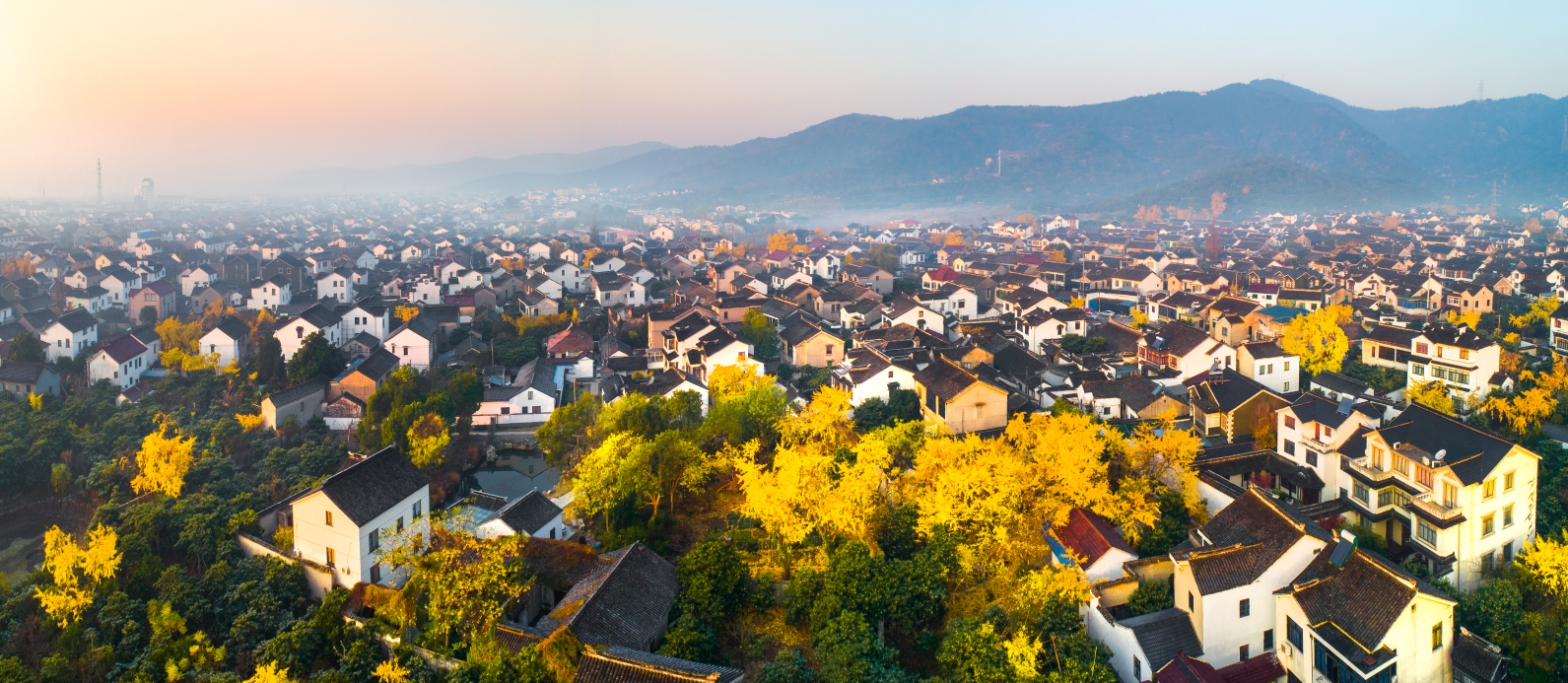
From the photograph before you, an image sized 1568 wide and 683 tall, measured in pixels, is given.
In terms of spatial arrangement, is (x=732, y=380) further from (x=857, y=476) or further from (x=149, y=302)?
(x=149, y=302)

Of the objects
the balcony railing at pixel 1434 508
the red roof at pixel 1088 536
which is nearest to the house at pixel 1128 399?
the balcony railing at pixel 1434 508

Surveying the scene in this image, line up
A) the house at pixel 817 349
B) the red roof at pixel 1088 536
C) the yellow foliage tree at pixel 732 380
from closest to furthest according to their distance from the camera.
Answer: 1. the red roof at pixel 1088 536
2. the yellow foliage tree at pixel 732 380
3. the house at pixel 817 349

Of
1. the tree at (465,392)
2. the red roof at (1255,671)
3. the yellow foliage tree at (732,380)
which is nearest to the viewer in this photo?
the red roof at (1255,671)

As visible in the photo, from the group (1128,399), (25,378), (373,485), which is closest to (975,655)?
(373,485)

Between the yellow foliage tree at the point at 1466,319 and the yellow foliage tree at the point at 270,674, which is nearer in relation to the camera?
the yellow foliage tree at the point at 270,674

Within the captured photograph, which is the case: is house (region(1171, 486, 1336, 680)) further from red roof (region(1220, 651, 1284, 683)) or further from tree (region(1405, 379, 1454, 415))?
tree (region(1405, 379, 1454, 415))

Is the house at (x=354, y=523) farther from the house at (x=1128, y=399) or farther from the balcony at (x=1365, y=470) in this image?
the balcony at (x=1365, y=470)
